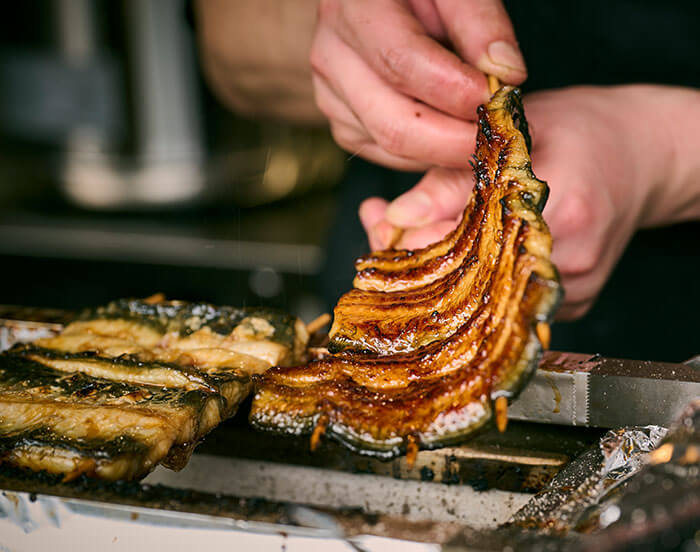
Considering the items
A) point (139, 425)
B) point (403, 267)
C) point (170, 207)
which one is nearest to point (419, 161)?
point (403, 267)

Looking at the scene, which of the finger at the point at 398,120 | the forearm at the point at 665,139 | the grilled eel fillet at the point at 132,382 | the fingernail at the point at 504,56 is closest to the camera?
the grilled eel fillet at the point at 132,382

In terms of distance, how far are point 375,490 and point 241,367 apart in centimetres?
49

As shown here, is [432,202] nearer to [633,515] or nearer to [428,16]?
[428,16]

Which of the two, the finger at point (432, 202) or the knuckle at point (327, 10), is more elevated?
the knuckle at point (327, 10)

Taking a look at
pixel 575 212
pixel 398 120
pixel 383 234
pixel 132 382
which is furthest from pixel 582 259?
pixel 132 382

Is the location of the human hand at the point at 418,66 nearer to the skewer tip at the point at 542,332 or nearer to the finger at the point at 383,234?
the finger at the point at 383,234

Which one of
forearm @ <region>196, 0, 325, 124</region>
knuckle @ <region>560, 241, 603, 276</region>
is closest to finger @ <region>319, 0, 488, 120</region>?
knuckle @ <region>560, 241, 603, 276</region>

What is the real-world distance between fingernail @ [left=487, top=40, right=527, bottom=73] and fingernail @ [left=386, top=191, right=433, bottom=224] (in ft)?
1.67

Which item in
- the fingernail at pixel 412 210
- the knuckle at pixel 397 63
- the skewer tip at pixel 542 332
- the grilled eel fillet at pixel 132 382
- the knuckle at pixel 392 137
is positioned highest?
the knuckle at pixel 397 63

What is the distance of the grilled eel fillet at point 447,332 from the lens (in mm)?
1153

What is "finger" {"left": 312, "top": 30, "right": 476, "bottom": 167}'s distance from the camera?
197 cm

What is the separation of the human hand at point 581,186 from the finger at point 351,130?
0.12 meters

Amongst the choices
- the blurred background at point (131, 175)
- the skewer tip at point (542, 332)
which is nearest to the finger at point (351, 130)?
the skewer tip at point (542, 332)

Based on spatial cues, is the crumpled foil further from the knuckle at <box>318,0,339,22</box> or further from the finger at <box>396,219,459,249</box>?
the knuckle at <box>318,0,339,22</box>
